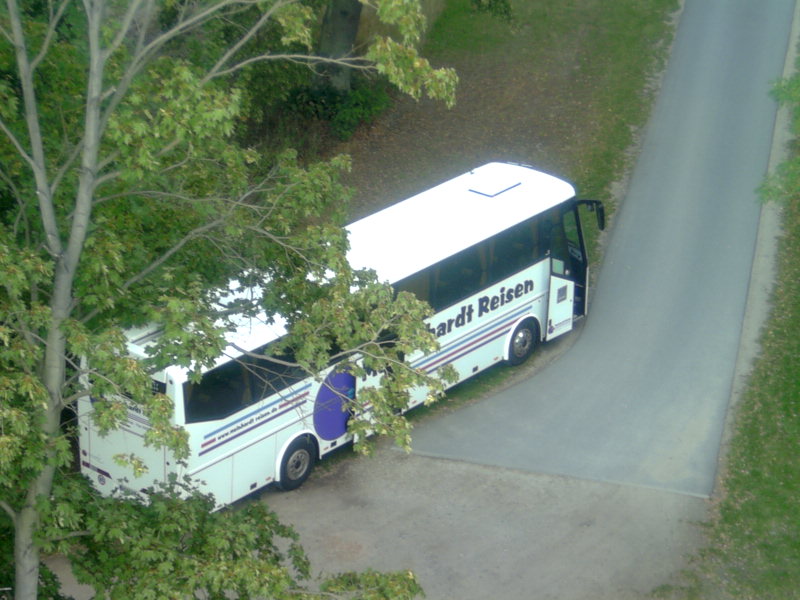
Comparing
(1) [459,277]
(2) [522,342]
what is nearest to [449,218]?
(1) [459,277]

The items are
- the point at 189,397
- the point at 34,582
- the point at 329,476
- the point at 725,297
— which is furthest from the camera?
the point at 725,297

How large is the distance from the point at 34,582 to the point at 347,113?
16034 millimetres

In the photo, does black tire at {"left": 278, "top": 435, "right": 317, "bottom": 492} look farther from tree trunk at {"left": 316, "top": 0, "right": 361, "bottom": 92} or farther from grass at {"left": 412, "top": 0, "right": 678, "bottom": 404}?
tree trunk at {"left": 316, "top": 0, "right": 361, "bottom": 92}

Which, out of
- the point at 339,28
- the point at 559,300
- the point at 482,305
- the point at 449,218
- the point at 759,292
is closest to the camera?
the point at 449,218

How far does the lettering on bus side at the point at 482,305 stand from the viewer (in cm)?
1496

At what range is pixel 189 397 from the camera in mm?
11953

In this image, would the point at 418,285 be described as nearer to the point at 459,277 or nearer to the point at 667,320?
the point at 459,277

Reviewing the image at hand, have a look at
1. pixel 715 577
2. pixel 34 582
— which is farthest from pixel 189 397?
pixel 715 577

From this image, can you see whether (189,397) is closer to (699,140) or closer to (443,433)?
(443,433)

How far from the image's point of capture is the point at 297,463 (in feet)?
44.8

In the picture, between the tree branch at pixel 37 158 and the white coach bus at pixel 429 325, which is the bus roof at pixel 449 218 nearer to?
the white coach bus at pixel 429 325

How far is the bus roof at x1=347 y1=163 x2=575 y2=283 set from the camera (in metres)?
14.3

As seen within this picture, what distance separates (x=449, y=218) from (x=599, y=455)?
384 cm

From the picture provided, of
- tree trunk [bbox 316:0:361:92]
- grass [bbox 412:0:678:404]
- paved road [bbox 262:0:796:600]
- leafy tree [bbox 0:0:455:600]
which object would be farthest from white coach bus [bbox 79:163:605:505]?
tree trunk [bbox 316:0:361:92]
